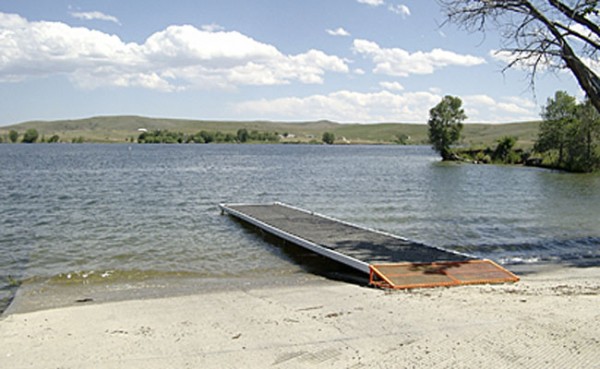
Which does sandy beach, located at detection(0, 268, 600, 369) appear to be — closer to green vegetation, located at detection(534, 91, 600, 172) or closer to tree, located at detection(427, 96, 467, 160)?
green vegetation, located at detection(534, 91, 600, 172)

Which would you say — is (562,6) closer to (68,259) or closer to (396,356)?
(396,356)

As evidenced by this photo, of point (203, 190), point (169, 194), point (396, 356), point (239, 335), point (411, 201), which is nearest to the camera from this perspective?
point (396, 356)

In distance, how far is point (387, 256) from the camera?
12891mm

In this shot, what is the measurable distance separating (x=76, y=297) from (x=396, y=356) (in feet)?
23.6

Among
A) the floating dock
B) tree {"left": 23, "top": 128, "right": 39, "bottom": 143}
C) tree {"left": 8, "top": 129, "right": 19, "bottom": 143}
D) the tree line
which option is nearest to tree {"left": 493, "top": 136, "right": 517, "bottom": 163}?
the tree line

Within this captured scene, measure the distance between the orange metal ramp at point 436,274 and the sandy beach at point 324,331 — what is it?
0.53 m

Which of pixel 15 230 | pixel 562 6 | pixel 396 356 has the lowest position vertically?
pixel 15 230

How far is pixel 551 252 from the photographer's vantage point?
619 inches

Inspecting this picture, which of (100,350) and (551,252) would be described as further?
(551,252)

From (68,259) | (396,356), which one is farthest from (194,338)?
(68,259)

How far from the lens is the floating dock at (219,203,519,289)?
11109 mm

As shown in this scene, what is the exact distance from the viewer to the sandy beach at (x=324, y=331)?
6422mm

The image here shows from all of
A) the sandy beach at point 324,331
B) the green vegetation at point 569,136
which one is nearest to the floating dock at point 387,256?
the sandy beach at point 324,331

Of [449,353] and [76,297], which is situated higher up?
[449,353]
